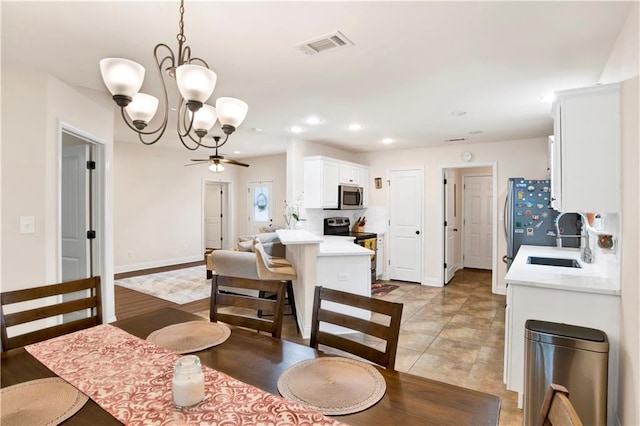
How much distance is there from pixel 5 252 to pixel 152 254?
462 centimetres

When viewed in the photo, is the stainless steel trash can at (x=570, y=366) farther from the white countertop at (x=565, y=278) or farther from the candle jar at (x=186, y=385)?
the candle jar at (x=186, y=385)

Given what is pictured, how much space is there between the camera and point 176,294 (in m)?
4.98

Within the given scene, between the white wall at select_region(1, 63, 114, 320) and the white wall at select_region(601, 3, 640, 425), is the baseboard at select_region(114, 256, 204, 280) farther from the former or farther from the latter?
the white wall at select_region(601, 3, 640, 425)

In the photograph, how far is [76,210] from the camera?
3.57 metres

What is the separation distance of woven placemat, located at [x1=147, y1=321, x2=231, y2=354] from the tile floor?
182cm

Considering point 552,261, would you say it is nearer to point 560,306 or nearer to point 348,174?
point 560,306

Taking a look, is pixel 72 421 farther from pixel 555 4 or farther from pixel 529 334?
pixel 555 4

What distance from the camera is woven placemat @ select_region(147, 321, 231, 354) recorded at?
1.47 metres

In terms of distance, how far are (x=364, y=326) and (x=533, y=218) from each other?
3918 millimetres

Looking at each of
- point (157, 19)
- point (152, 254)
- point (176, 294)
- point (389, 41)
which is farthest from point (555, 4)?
point (152, 254)

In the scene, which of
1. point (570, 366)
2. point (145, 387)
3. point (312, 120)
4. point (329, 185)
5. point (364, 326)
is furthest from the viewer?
point (329, 185)

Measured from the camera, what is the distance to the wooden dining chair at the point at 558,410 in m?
0.67

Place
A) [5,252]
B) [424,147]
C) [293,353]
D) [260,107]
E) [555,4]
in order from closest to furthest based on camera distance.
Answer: [293,353], [555,4], [5,252], [260,107], [424,147]

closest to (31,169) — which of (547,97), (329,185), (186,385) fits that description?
(186,385)
